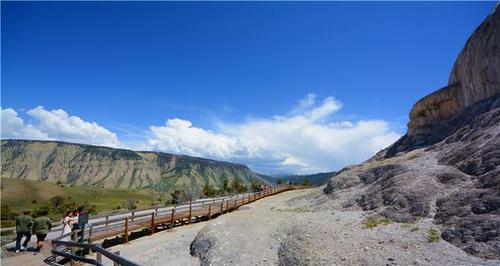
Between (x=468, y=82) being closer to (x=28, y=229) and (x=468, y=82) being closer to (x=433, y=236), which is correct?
Result: (x=433, y=236)

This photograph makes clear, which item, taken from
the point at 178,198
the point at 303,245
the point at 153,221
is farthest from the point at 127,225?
the point at 178,198

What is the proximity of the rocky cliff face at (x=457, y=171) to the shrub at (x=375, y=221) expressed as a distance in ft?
1.68

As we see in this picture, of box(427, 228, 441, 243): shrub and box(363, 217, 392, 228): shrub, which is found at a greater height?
box(363, 217, 392, 228): shrub

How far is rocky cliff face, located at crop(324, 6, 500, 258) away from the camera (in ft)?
49.0

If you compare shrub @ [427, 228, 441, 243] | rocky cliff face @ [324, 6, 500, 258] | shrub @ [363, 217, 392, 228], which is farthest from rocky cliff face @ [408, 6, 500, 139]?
shrub @ [427, 228, 441, 243]

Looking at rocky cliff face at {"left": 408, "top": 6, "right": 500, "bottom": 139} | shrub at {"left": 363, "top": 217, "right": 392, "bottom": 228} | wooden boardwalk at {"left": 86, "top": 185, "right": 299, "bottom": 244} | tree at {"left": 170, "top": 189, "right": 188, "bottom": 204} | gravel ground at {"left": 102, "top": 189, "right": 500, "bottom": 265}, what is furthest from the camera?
tree at {"left": 170, "top": 189, "right": 188, "bottom": 204}

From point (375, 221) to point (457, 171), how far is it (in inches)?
209

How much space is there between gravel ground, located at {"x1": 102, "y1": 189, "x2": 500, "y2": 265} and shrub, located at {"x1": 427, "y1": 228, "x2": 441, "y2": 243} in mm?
130

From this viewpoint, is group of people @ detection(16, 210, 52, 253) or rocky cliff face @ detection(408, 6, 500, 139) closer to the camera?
group of people @ detection(16, 210, 52, 253)

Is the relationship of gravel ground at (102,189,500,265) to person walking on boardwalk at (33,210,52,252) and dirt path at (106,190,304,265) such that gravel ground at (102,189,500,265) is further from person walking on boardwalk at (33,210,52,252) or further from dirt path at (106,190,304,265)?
person walking on boardwalk at (33,210,52,252)

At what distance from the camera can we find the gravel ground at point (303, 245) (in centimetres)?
1358

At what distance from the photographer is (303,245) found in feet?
52.6

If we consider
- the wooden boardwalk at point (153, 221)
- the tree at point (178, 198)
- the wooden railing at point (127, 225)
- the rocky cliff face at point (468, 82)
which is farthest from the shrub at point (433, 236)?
the tree at point (178, 198)

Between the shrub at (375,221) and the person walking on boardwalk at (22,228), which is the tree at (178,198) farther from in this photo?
the shrub at (375,221)
